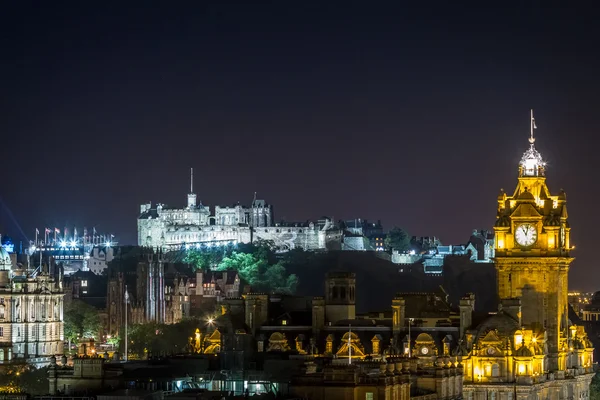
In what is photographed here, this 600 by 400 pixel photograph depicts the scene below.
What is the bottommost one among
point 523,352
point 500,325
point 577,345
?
point 523,352

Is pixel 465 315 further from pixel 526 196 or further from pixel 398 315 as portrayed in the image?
pixel 526 196

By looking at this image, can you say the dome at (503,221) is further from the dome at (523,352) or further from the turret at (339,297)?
the dome at (523,352)

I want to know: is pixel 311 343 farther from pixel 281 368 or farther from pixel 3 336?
pixel 3 336

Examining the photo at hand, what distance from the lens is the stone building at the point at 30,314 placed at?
183500mm

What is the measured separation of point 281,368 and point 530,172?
4756 cm

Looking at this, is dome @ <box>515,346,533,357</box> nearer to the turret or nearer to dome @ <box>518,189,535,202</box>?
the turret

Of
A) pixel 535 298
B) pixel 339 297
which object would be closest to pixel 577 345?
pixel 535 298

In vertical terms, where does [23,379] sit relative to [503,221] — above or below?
below

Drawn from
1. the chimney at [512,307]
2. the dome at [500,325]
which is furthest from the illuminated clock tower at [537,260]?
the dome at [500,325]

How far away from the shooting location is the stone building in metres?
A: 184

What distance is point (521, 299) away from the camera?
139375 millimetres

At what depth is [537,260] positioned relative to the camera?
461ft

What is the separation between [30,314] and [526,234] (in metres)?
57.3

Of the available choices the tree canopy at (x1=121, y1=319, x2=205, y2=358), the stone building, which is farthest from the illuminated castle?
the stone building
